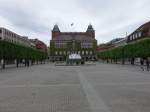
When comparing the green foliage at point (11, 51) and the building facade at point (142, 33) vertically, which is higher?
the building facade at point (142, 33)

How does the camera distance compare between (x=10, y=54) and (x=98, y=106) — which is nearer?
(x=98, y=106)

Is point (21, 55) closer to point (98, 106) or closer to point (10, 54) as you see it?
point (10, 54)

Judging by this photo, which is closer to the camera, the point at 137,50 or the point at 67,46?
the point at 137,50

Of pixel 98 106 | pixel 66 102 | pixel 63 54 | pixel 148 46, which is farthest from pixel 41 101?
pixel 63 54

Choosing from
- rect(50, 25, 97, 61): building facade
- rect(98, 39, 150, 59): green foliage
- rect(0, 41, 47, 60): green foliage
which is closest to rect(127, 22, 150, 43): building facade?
rect(98, 39, 150, 59): green foliage

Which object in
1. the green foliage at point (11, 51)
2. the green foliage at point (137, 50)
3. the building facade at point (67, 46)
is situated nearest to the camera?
the green foliage at point (11, 51)

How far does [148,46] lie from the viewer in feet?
197

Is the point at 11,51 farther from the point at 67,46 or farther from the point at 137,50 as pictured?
the point at 67,46

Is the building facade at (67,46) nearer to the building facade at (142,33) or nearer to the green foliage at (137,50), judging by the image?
the building facade at (142,33)

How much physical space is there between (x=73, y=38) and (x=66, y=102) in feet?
541

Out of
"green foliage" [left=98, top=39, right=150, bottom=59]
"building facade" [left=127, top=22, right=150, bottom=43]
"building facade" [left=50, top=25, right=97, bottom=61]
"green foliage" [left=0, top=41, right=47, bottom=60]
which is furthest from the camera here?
"building facade" [left=50, top=25, right=97, bottom=61]

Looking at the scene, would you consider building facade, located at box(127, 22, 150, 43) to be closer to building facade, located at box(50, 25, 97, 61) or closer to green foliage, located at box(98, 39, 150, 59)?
green foliage, located at box(98, 39, 150, 59)

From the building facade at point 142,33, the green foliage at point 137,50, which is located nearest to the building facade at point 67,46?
the building facade at point 142,33

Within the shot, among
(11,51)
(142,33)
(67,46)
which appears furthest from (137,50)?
(67,46)
